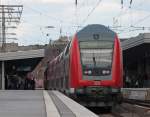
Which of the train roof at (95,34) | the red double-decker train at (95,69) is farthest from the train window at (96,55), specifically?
the train roof at (95,34)

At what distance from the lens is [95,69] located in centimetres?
2616

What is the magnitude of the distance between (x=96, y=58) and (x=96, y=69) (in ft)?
1.93

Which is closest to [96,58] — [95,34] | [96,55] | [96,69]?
[96,55]

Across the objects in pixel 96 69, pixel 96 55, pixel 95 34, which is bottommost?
pixel 96 69

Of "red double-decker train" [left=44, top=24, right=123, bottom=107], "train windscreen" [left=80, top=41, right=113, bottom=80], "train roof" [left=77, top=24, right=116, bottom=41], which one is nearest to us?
"red double-decker train" [left=44, top=24, right=123, bottom=107]

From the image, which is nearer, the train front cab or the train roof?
the train front cab

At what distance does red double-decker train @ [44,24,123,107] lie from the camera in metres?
25.9

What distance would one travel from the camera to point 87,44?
26.9 meters

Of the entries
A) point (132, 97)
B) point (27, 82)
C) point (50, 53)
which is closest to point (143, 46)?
point (132, 97)

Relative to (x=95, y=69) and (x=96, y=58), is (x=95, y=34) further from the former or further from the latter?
(x=95, y=69)

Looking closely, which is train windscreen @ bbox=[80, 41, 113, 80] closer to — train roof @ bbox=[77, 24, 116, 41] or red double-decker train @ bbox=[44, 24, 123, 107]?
red double-decker train @ bbox=[44, 24, 123, 107]

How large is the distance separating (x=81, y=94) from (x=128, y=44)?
22.7 metres

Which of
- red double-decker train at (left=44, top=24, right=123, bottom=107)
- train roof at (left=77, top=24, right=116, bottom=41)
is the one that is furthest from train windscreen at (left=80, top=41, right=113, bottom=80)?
train roof at (left=77, top=24, right=116, bottom=41)

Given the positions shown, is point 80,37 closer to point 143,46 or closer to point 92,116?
point 92,116
